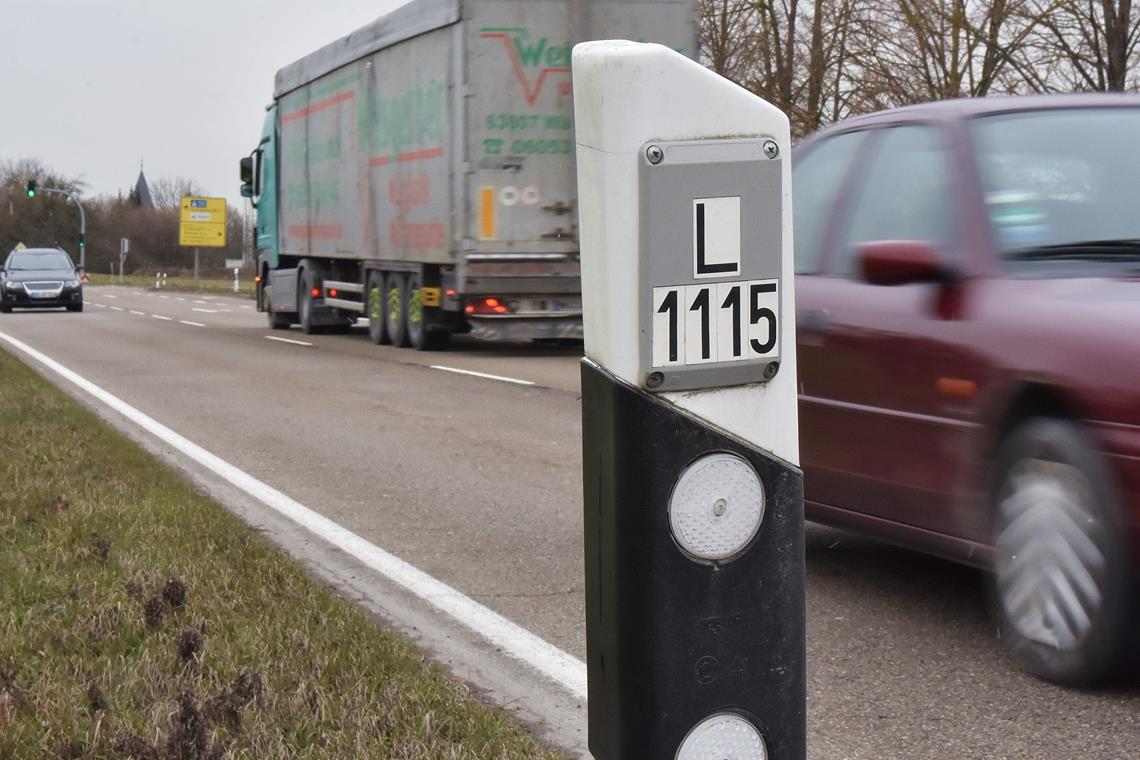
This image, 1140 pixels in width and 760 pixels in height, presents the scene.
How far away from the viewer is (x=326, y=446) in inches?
385

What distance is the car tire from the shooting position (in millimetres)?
3861

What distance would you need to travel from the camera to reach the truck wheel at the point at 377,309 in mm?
21297

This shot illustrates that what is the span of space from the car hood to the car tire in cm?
3454

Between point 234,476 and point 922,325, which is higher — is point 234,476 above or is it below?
below

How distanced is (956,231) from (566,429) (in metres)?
6.05

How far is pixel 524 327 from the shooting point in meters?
17.6

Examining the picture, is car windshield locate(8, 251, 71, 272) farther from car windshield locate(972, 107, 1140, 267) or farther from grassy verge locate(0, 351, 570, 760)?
car windshield locate(972, 107, 1140, 267)

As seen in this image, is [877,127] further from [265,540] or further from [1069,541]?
[265,540]

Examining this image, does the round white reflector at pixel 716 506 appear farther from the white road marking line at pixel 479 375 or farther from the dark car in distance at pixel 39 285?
the dark car in distance at pixel 39 285

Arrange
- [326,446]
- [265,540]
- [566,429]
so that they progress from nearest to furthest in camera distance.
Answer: [265,540], [326,446], [566,429]

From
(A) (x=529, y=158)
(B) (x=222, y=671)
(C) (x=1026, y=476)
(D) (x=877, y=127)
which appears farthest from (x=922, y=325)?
(A) (x=529, y=158)

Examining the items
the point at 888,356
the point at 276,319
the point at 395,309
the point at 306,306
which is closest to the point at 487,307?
the point at 395,309

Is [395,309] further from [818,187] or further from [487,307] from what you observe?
[818,187]

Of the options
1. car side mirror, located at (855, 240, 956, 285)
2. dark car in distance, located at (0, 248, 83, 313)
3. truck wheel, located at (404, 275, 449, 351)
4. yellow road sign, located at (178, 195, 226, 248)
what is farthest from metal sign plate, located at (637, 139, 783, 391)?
yellow road sign, located at (178, 195, 226, 248)
